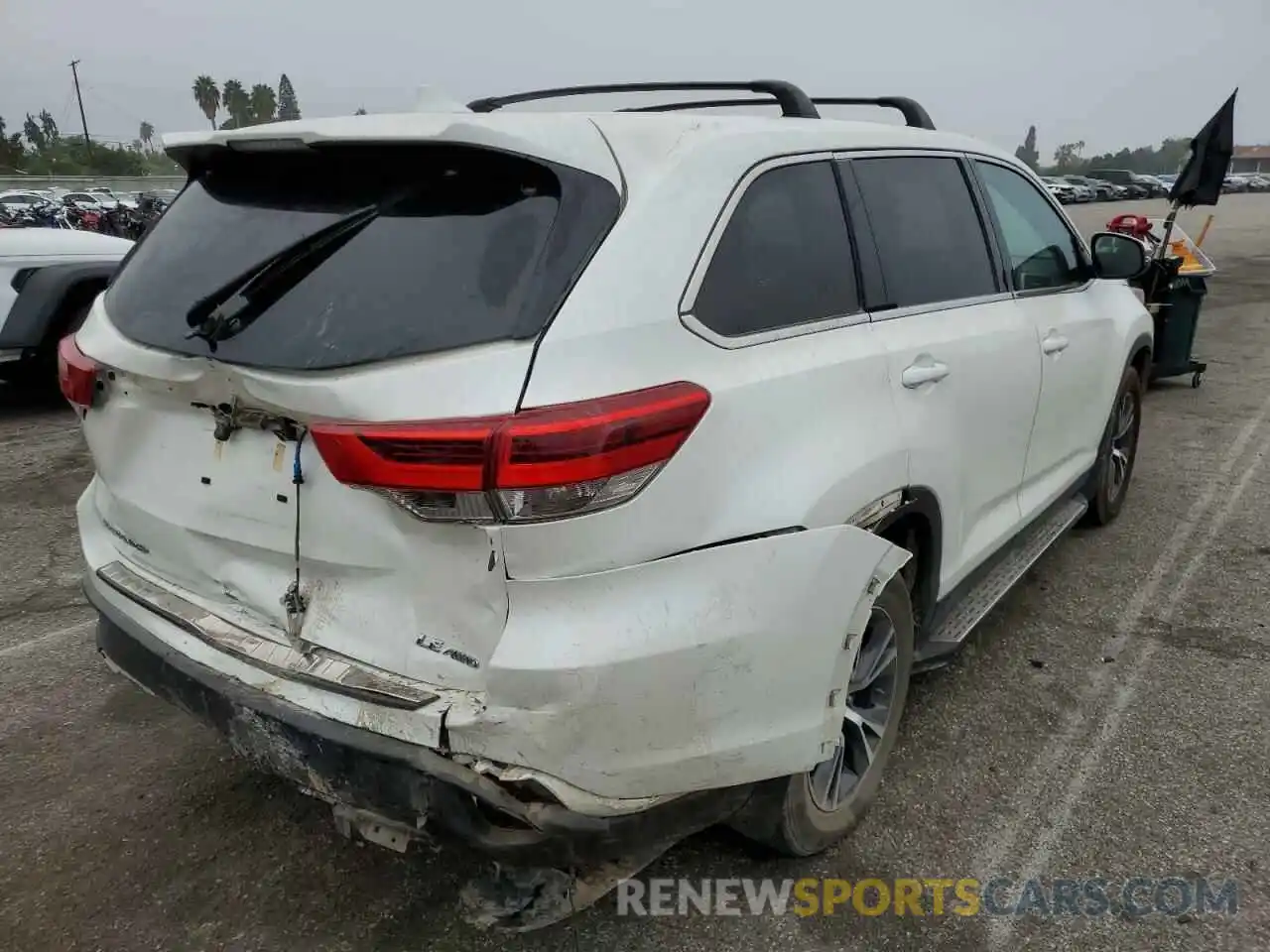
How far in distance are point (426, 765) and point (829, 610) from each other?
36.6 inches

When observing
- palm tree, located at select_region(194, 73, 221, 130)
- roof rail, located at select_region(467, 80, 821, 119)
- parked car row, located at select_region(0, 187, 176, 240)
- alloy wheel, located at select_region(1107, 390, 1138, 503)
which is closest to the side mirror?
alloy wheel, located at select_region(1107, 390, 1138, 503)

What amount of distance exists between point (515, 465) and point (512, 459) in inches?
0.5

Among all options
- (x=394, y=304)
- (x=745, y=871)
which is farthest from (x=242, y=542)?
(x=745, y=871)

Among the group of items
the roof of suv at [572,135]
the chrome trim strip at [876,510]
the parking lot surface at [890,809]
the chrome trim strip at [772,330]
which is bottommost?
the parking lot surface at [890,809]

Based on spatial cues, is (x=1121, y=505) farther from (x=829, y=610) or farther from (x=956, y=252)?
(x=829, y=610)

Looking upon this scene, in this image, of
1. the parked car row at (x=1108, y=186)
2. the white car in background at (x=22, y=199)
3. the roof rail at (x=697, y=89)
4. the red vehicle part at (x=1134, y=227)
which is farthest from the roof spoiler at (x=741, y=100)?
the parked car row at (x=1108, y=186)

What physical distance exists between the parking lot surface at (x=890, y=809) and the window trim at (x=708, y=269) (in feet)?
4.63

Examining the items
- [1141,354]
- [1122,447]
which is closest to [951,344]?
[1141,354]

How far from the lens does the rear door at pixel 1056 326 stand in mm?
3578

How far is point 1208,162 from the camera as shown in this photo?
23.9ft

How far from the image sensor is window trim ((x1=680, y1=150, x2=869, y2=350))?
6.73ft

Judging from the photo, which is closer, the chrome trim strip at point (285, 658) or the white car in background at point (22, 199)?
the chrome trim strip at point (285, 658)

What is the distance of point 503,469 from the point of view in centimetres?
177

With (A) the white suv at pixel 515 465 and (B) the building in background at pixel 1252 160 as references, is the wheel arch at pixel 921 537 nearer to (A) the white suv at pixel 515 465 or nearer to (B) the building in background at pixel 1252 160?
Result: (A) the white suv at pixel 515 465
